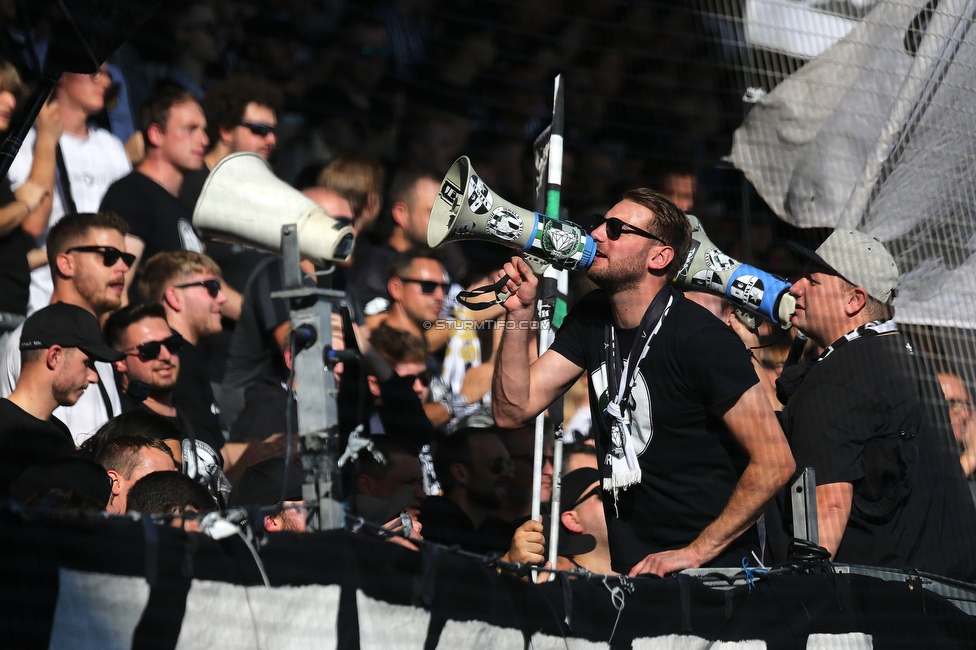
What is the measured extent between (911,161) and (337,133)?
7.78 feet

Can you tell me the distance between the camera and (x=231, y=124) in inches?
156

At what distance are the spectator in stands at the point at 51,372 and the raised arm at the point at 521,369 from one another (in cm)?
119

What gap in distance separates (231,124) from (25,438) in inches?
61.7

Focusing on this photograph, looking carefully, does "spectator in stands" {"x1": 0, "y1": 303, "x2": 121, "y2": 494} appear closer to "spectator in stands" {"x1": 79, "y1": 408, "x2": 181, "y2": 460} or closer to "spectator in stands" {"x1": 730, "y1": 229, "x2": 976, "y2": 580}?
"spectator in stands" {"x1": 79, "y1": 408, "x2": 181, "y2": 460}

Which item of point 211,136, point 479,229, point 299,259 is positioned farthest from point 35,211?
point 299,259

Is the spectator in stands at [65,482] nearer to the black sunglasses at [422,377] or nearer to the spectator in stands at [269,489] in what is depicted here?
the spectator in stands at [269,489]

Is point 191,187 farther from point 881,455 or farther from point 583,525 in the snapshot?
point 881,455

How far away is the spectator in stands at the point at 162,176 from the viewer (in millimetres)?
3828

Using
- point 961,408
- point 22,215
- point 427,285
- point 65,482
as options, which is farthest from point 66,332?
point 961,408

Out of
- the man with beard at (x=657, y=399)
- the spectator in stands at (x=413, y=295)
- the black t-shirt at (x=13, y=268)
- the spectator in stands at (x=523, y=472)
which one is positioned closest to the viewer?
the man with beard at (x=657, y=399)

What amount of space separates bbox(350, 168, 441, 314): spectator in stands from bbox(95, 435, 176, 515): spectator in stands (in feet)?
4.41

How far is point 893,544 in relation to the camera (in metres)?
3.01

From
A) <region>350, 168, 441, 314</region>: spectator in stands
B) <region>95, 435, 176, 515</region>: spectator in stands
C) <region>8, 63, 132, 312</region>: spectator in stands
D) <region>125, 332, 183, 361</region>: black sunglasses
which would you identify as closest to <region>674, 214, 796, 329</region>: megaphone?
<region>350, 168, 441, 314</region>: spectator in stands

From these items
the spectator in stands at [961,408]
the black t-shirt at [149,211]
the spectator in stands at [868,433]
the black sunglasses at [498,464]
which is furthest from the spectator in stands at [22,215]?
the spectator in stands at [961,408]
